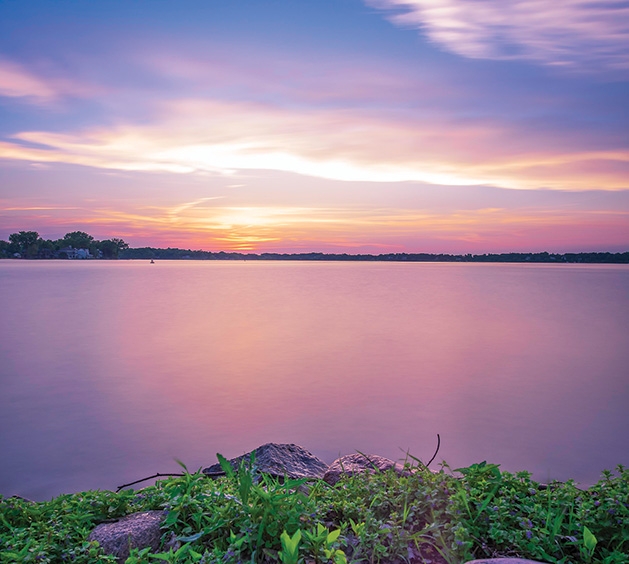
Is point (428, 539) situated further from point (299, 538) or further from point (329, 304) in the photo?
point (329, 304)

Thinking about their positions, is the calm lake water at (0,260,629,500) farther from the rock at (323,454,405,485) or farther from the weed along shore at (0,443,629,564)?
the weed along shore at (0,443,629,564)

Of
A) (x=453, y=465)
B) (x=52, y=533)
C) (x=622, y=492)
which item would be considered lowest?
(x=453, y=465)

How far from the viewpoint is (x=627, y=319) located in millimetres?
17359

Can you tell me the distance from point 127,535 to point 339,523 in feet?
3.88

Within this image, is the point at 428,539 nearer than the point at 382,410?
Yes

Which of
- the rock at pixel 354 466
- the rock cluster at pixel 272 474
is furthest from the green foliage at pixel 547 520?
the rock at pixel 354 466

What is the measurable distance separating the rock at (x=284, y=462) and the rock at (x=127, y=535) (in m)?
1.00

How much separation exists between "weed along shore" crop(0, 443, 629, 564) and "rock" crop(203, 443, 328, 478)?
2.44 ft

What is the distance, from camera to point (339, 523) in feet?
9.00

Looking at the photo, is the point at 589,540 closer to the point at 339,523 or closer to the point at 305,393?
the point at 339,523

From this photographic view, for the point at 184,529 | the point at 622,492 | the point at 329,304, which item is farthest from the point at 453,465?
the point at 329,304

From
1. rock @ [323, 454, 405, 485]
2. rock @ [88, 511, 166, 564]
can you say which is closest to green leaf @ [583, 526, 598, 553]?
rock @ [323, 454, 405, 485]

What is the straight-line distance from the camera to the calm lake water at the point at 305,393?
19.2 ft

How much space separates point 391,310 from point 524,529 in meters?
17.8
